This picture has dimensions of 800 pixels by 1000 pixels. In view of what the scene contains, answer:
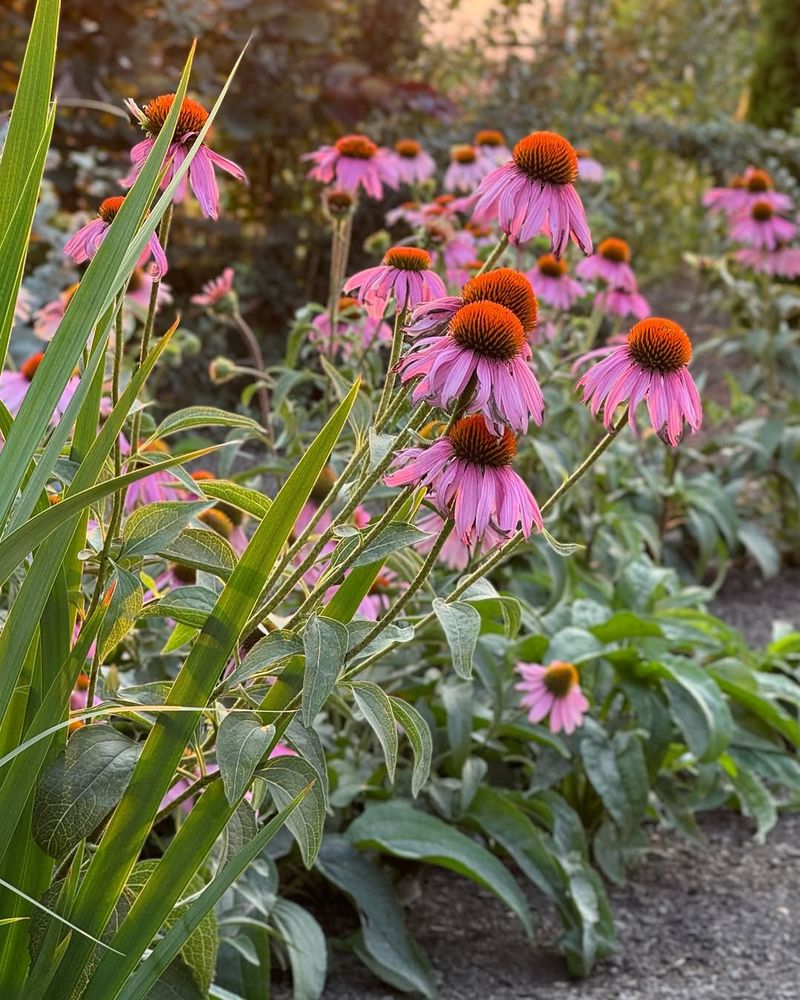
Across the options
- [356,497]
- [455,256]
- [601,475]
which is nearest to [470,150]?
[455,256]

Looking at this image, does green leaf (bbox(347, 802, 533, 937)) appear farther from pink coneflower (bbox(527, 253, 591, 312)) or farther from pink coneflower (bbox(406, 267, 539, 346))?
pink coneflower (bbox(527, 253, 591, 312))

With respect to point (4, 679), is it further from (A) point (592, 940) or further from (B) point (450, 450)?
(A) point (592, 940)

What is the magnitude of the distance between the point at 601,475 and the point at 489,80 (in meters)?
3.10

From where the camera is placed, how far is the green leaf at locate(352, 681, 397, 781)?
1060mm

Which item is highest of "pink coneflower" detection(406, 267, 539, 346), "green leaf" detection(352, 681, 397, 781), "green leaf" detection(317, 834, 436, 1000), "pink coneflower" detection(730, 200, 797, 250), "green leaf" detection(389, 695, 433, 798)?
"pink coneflower" detection(406, 267, 539, 346)

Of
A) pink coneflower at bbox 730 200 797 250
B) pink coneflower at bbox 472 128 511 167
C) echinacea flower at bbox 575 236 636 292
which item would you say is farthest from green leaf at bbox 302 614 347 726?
pink coneflower at bbox 730 200 797 250

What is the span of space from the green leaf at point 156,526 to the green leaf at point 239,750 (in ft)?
0.51

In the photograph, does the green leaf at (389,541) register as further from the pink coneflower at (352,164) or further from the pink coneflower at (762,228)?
the pink coneflower at (762,228)

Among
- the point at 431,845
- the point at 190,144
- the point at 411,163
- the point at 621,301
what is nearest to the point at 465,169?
the point at 411,163

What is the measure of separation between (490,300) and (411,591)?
0.76ft

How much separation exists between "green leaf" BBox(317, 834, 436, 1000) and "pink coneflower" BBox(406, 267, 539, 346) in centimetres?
96

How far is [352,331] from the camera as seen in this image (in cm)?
221

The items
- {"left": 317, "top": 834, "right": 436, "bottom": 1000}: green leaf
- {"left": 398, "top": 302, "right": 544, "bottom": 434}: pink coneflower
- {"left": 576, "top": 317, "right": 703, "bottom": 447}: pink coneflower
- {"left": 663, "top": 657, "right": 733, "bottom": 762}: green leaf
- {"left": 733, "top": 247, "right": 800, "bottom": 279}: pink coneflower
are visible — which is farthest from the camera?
{"left": 733, "top": 247, "right": 800, "bottom": 279}: pink coneflower

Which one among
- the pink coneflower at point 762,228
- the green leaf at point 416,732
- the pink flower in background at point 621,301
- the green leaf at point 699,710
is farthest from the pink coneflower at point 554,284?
the green leaf at point 416,732
